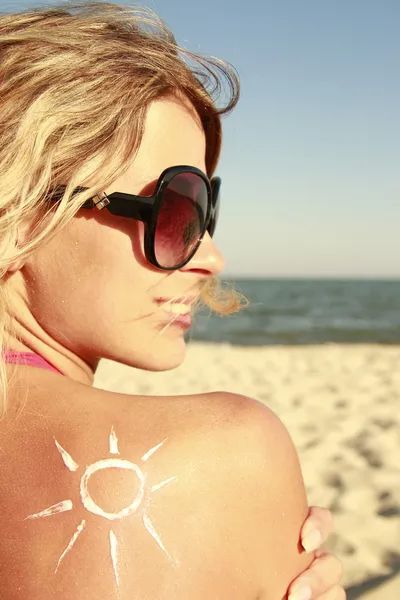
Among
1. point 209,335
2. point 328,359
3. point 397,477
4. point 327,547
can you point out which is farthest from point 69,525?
point 209,335

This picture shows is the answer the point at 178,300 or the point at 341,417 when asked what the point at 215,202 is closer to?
the point at 178,300

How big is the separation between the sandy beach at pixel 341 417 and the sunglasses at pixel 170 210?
192cm

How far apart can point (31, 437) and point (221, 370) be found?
27.1 feet

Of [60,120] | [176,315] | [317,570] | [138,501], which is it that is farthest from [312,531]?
[60,120]

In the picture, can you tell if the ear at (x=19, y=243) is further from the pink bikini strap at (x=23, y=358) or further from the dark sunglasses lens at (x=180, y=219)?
the dark sunglasses lens at (x=180, y=219)

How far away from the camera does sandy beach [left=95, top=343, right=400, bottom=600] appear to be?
3436mm

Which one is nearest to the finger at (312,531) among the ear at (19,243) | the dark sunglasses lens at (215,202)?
the ear at (19,243)

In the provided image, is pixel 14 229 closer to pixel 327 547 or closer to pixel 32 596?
pixel 32 596

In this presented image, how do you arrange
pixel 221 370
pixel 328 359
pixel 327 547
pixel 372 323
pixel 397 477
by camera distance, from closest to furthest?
pixel 327 547 → pixel 397 477 → pixel 221 370 → pixel 328 359 → pixel 372 323

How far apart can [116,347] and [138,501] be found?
1.84 feet

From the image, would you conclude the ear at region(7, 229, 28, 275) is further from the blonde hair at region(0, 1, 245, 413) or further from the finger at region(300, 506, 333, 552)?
the finger at region(300, 506, 333, 552)

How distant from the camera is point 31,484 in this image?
1.18m

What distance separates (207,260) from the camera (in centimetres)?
182

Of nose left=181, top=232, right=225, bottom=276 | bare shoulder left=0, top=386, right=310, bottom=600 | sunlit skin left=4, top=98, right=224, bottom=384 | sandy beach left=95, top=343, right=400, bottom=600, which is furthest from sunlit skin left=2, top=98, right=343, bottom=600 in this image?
sandy beach left=95, top=343, right=400, bottom=600
